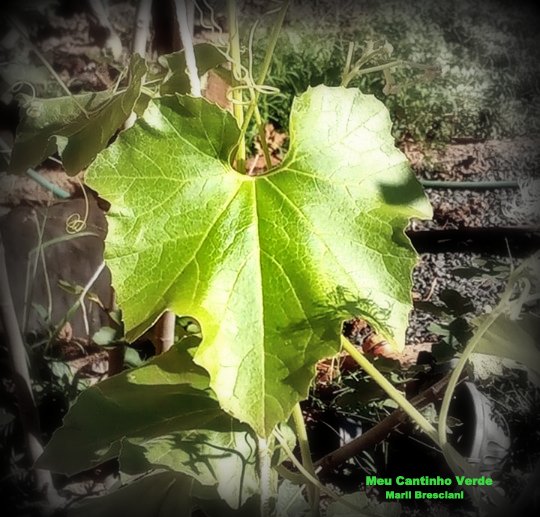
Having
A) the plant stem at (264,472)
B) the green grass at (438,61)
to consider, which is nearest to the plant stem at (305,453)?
the plant stem at (264,472)

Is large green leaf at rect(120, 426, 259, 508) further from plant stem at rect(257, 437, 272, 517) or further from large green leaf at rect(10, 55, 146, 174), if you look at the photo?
large green leaf at rect(10, 55, 146, 174)

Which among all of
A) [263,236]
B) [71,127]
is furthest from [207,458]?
[71,127]

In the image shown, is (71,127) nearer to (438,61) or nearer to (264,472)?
(264,472)

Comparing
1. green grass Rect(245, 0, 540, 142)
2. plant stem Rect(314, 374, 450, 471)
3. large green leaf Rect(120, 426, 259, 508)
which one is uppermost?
green grass Rect(245, 0, 540, 142)

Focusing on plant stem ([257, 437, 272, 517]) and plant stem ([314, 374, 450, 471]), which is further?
plant stem ([314, 374, 450, 471])

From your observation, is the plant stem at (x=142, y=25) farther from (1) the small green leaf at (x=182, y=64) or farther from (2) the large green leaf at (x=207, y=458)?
(2) the large green leaf at (x=207, y=458)

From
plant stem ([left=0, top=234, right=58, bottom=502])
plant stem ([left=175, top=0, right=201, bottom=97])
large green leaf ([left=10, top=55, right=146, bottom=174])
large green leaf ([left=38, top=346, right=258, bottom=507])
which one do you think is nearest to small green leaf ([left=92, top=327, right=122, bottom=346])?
plant stem ([left=0, top=234, right=58, bottom=502])
